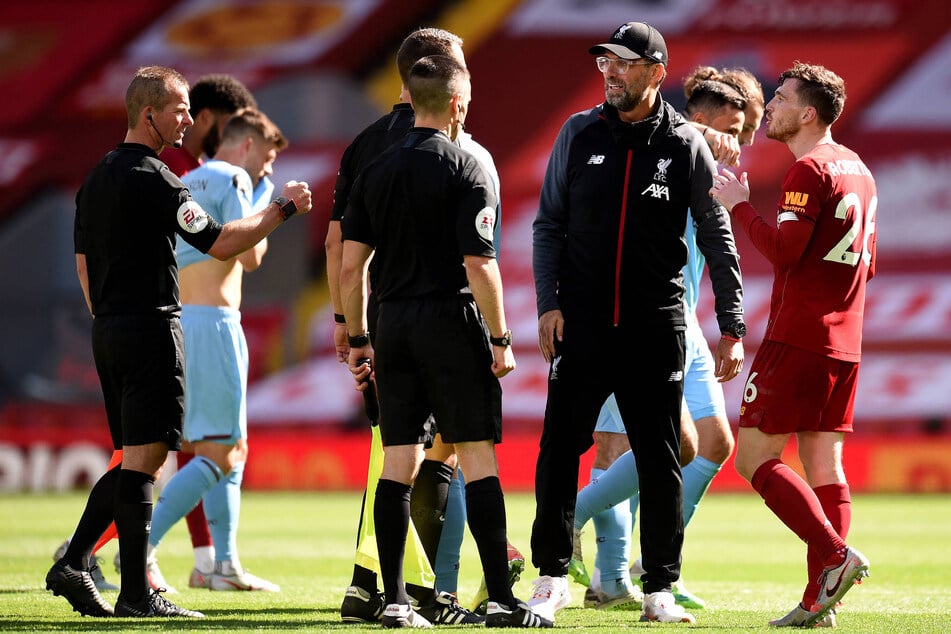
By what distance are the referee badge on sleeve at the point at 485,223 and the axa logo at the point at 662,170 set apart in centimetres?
78

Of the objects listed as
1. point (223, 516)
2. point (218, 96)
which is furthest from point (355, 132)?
point (223, 516)

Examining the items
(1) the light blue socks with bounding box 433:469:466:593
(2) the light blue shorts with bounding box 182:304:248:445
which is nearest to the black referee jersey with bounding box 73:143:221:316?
(1) the light blue socks with bounding box 433:469:466:593

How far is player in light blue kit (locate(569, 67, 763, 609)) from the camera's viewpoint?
652 centimetres

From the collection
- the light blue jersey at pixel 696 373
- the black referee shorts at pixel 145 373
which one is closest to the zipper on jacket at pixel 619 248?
the light blue jersey at pixel 696 373

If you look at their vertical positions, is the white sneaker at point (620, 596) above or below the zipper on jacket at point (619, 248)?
below

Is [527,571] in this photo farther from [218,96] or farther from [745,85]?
[218,96]

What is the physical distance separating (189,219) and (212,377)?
5.91 ft

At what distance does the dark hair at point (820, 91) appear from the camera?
6086 mm

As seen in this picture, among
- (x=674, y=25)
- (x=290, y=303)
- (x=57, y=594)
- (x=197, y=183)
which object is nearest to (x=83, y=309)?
(x=290, y=303)

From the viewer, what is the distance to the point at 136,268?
19.6 feet

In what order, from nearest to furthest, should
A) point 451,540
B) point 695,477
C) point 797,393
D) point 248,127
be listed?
point 797,393 < point 451,540 < point 695,477 < point 248,127

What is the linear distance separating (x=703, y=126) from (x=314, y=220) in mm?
12271

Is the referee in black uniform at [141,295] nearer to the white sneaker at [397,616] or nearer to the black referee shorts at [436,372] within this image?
the black referee shorts at [436,372]

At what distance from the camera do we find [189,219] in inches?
234
